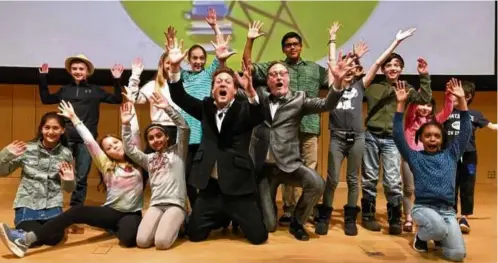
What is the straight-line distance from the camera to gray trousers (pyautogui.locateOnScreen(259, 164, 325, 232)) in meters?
3.00

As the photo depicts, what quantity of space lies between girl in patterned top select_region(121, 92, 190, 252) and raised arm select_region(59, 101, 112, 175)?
0.15 metres

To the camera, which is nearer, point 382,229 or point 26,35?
point 382,229

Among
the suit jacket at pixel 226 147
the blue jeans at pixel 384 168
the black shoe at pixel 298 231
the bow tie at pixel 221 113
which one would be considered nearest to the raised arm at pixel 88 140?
the suit jacket at pixel 226 147

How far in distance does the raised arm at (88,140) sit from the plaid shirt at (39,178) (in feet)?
0.55

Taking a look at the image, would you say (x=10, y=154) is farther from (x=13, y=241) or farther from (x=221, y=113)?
(x=221, y=113)

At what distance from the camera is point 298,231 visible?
119 inches

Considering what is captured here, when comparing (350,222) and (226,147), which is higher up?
(226,147)

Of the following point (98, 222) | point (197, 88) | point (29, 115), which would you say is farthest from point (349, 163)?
point (29, 115)

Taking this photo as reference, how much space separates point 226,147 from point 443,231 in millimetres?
1212

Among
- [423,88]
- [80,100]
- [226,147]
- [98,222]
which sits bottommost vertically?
[98,222]

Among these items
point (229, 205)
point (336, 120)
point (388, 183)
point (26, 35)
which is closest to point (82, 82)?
point (26, 35)

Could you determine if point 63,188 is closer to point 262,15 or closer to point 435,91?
point 262,15

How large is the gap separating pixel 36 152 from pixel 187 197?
0.87m

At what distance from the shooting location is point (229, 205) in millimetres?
2904
